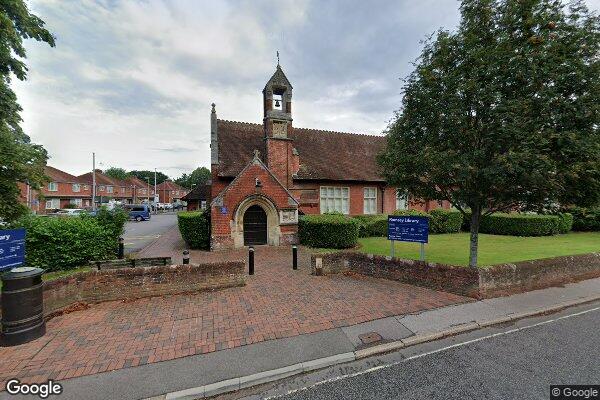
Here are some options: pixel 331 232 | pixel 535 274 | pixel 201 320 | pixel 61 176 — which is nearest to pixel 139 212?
pixel 331 232

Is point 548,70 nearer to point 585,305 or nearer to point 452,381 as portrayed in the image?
point 585,305

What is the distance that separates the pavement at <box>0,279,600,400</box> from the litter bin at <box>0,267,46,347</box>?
1871 millimetres

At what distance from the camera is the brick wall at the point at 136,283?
19.9ft

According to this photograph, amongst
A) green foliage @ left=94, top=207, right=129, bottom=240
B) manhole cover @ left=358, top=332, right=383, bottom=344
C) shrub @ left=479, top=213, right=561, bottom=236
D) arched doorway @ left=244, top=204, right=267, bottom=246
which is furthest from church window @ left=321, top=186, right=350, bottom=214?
manhole cover @ left=358, top=332, right=383, bottom=344

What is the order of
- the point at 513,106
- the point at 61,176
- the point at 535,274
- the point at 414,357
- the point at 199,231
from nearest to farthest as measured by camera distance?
the point at 414,357
the point at 513,106
the point at 535,274
the point at 199,231
the point at 61,176

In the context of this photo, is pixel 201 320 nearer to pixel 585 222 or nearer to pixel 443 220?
pixel 443 220

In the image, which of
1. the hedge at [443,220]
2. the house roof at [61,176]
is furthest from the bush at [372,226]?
the house roof at [61,176]

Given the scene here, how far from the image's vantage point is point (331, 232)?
13.6m

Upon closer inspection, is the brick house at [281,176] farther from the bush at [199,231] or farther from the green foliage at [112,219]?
the green foliage at [112,219]

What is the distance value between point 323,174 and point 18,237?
622 inches

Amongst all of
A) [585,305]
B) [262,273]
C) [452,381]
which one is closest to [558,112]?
[585,305]

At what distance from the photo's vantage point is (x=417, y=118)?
7789mm

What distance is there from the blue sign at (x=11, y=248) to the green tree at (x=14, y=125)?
2.14 m

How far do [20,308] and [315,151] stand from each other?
18.5 metres
